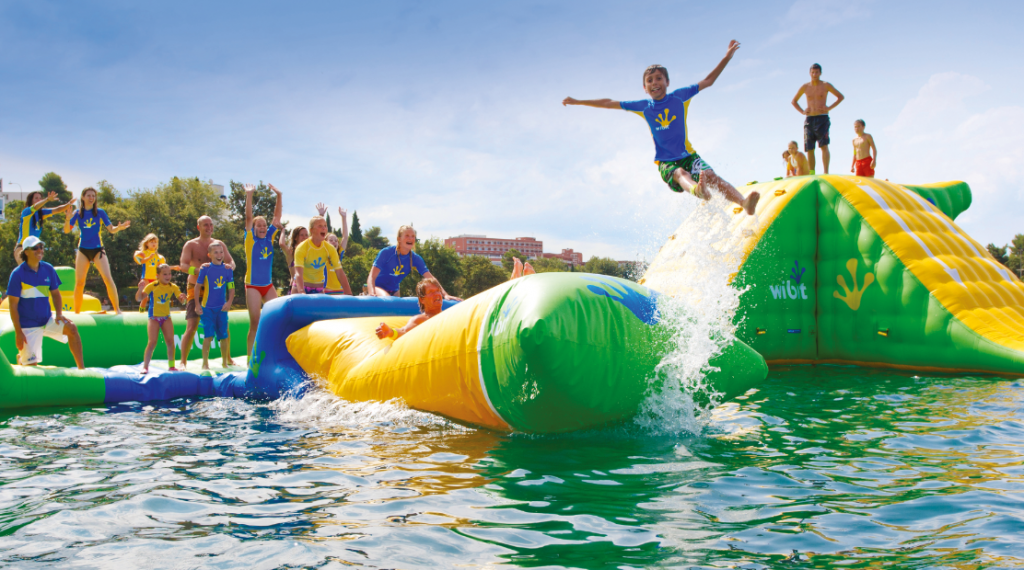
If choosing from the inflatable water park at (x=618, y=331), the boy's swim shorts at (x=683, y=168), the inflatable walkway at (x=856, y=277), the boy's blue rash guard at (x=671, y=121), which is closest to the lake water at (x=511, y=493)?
the inflatable water park at (x=618, y=331)

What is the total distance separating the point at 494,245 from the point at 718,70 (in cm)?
13581

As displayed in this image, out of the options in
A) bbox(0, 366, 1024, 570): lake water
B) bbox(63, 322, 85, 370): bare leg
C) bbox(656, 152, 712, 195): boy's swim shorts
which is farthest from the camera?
bbox(63, 322, 85, 370): bare leg

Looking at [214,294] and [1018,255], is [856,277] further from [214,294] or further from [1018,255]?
[1018,255]

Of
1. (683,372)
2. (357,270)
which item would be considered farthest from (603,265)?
(683,372)

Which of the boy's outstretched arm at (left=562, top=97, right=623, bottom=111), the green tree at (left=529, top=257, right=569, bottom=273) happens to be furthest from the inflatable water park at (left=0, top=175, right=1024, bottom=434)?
the green tree at (left=529, top=257, right=569, bottom=273)

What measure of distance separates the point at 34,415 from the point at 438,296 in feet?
11.8

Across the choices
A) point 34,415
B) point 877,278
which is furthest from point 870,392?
point 34,415

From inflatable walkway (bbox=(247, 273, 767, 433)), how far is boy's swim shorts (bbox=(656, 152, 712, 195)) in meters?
1.60

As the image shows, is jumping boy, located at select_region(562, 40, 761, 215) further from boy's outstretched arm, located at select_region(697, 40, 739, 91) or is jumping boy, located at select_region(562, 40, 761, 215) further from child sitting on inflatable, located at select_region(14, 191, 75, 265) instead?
child sitting on inflatable, located at select_region(14, 191, 75, 265)

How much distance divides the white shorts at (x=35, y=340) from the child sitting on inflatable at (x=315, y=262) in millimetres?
2385

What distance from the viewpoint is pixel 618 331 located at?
3.89 m

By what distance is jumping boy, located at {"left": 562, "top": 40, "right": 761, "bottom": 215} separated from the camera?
541cm

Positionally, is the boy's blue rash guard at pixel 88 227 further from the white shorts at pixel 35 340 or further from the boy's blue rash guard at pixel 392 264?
the boy's blue rash guard at pixel 392 264

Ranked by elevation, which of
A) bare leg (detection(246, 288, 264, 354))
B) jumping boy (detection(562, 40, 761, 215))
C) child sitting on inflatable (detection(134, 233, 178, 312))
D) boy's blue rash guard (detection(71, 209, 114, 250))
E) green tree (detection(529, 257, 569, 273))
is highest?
green tree (detection(529, 257, 569, 273))
